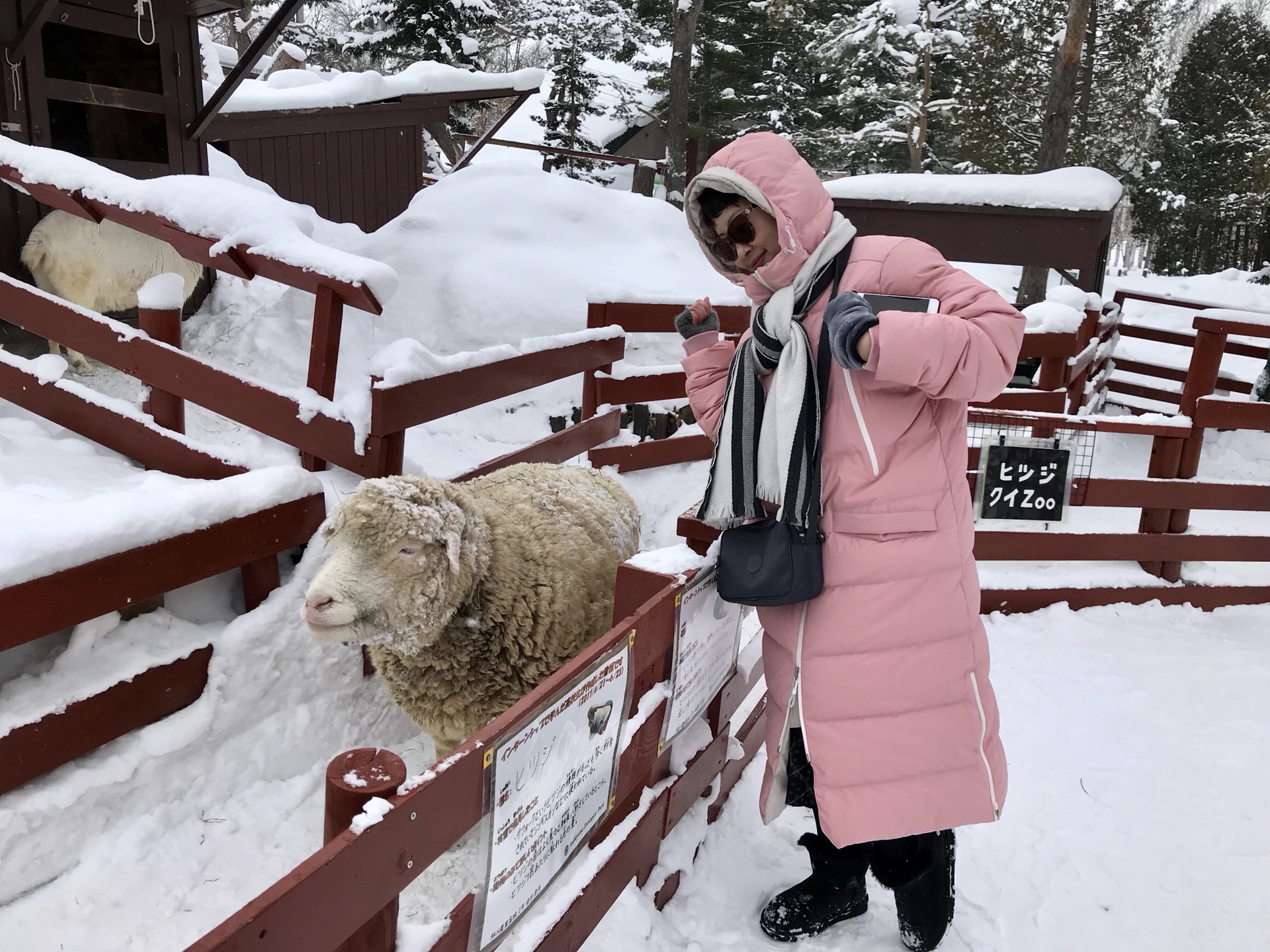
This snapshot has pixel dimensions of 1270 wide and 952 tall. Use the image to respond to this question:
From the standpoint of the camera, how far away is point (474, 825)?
1.58m

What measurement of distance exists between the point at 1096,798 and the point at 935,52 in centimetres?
2296

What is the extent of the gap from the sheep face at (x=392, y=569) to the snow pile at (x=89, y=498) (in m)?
0.51

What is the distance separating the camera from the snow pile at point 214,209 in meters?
3.37

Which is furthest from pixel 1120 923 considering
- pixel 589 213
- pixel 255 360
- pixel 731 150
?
pixel 589 213

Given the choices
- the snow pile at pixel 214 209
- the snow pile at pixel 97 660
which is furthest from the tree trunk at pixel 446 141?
the snow pile at pixel 97 660

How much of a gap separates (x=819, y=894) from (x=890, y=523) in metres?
1.17

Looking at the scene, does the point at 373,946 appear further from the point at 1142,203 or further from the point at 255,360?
the point at 1142,203

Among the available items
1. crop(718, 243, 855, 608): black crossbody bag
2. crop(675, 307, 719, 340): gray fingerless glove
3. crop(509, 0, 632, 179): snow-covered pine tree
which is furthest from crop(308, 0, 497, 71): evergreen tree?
crop(718, 243, 855, 608): black crossbody bag

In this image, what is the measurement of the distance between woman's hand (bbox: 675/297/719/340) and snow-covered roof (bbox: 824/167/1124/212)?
→ 28.9 feet

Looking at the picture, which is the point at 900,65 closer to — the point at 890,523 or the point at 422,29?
the point at 422,29

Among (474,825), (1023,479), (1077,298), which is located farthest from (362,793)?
(1077,298)

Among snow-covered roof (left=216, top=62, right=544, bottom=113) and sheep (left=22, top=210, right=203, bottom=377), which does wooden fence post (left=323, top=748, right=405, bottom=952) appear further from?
snow-covered roof (left=216, top=62, right=544, bottom=113)

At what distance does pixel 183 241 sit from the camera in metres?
3.68

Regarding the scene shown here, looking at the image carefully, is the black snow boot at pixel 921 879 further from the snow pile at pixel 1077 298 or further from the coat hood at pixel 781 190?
the snow pile at pixel 1077 298
